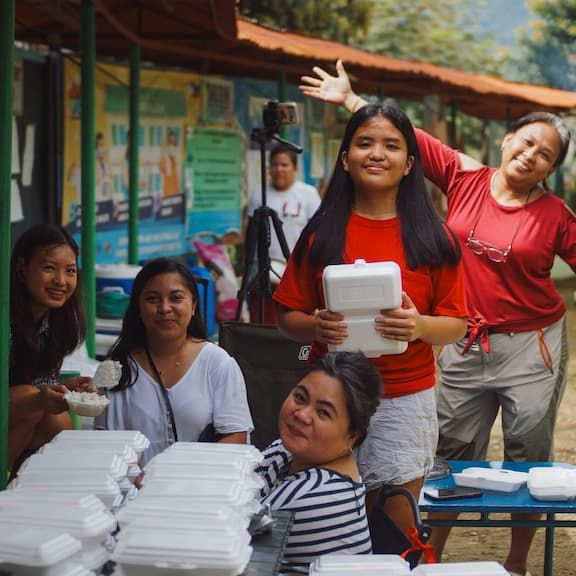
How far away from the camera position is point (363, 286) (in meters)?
3.18

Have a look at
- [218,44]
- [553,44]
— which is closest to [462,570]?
[218,44]

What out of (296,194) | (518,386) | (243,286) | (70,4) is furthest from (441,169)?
(296,194)

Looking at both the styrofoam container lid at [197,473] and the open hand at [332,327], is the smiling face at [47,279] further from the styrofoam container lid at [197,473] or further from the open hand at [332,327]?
the styrofoam container lid at [197,473]

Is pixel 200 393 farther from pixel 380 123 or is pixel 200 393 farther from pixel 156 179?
pixel 156 179

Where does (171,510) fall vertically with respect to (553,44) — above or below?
below

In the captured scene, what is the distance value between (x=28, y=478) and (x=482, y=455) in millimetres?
2679

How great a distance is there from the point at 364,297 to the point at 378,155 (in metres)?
0.47

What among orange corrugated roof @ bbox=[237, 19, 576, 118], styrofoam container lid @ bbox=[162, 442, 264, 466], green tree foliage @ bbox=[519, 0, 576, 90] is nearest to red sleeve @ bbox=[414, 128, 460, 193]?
styrofoam container lid @ bbox=[162, 442, 264, 466]

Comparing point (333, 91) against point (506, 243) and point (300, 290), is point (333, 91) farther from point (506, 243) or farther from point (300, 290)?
point (300, 290)

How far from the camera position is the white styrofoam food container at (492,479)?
4203 mm

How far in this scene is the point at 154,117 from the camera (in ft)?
31.7

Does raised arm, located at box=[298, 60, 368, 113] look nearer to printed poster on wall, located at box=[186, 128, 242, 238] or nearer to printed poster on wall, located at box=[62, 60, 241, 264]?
printed poster on wall, located at box=[62, 60, 241, 264]

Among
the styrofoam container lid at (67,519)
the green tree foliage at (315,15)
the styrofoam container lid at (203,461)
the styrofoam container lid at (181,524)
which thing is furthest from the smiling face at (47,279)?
the green tree foliage at (315,15)

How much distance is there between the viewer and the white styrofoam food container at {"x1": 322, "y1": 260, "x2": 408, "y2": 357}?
315 centimetres
